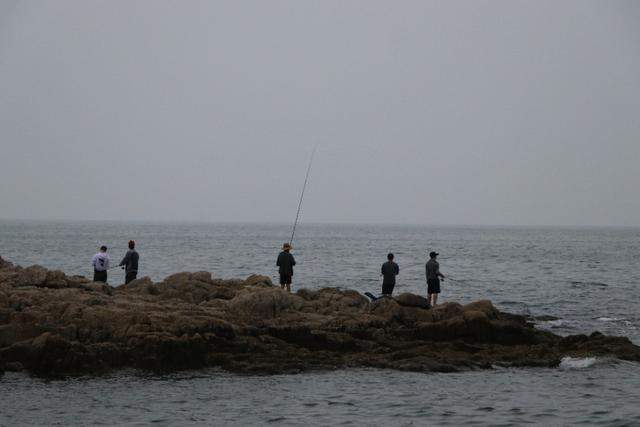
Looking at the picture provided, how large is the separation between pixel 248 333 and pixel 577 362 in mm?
7284

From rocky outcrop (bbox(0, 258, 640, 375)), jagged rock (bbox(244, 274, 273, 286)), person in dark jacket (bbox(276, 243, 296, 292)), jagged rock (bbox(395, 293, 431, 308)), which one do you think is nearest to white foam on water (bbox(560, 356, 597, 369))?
rocky outcrop (bbox(0, 258, 640, 375))

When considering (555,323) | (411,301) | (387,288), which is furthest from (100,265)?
(555,323)

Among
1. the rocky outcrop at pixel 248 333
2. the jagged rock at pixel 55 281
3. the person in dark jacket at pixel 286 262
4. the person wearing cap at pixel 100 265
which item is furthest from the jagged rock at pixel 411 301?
the person wearing cap at pixel 100 265

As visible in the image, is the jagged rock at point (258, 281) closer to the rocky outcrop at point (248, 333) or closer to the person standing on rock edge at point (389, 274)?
the rocky outcrop at point (248, 333)

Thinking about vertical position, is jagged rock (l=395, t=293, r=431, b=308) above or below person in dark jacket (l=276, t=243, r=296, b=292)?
below

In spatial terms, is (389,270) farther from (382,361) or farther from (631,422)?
(631,422)

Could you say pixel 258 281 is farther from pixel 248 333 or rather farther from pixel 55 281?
pixel 248 333

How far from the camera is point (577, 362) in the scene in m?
17.9

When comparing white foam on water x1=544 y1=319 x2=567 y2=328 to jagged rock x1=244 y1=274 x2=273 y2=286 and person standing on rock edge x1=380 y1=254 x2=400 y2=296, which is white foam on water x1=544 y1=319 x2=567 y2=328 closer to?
person standing on rock edge x1=380 y1=254 x2=400 y2=296

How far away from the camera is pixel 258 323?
62.8 ft

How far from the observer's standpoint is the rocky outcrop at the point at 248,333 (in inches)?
656

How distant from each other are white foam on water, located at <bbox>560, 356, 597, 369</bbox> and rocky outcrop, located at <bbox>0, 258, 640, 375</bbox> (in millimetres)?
331

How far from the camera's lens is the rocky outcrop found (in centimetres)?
1666

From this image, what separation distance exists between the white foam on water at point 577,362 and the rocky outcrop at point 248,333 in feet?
1.09
